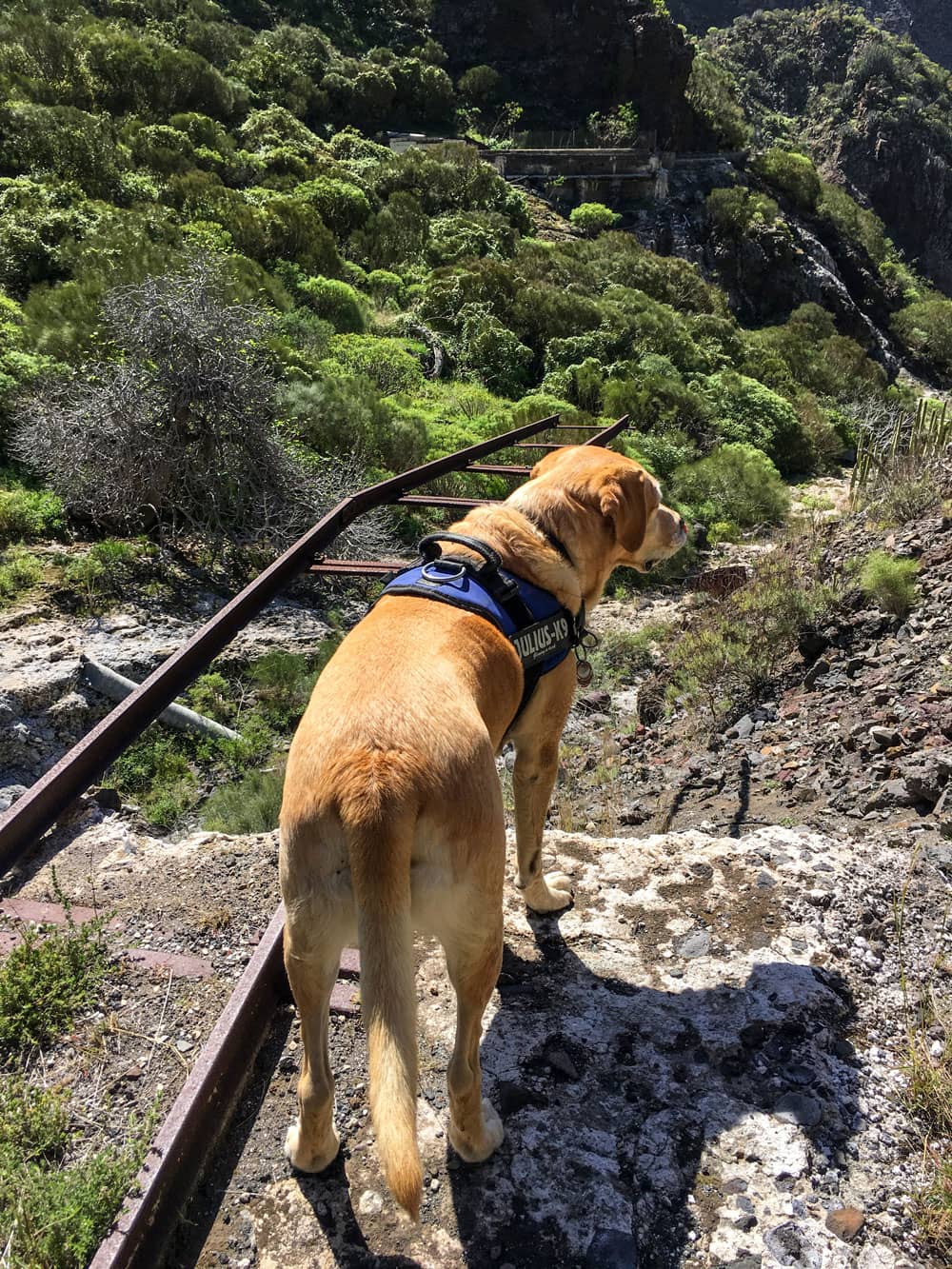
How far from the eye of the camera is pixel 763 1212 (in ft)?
6.34

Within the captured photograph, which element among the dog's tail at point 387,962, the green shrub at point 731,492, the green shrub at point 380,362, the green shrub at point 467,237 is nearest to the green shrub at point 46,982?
the dog's tail at point 387,962

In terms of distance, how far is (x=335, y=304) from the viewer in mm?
15633

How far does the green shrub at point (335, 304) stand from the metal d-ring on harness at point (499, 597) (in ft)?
45.5

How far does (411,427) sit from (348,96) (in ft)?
113

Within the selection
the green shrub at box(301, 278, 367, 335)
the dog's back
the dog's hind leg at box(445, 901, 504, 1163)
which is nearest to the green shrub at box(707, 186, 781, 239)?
the green shrub at box(301, 278, 367, 335)

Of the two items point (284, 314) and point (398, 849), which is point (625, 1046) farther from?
point (284, 314)

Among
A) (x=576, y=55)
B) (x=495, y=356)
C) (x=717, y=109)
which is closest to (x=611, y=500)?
(x=495, y=356)

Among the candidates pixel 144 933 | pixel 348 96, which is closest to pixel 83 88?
pixel 348 96

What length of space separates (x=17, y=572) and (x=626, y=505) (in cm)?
530

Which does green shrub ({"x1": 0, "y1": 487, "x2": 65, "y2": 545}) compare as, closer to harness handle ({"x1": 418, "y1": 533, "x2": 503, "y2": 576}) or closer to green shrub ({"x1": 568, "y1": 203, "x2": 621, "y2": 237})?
harness handle ({"x1": 418, "y1": 533, "x2": 503, "y2": 576})

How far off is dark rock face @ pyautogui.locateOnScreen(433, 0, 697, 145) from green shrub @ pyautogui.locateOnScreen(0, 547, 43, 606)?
50.4 meters

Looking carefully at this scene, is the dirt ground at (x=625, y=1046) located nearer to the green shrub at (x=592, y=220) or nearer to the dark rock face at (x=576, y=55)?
the green shrub at (x=592, y=220)

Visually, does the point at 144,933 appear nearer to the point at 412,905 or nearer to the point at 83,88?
the point at 412,905

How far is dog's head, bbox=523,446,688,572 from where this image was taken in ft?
9.78
